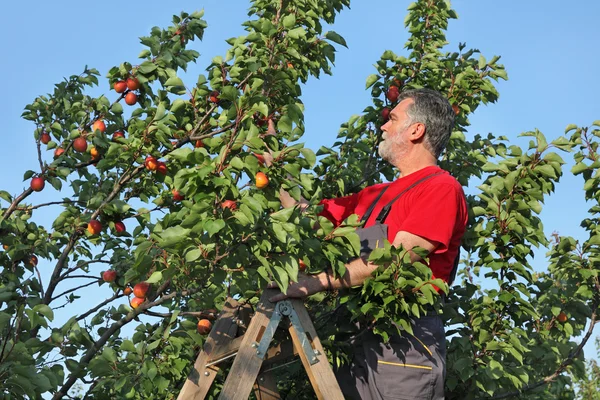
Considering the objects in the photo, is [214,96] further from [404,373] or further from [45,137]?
[404,373]

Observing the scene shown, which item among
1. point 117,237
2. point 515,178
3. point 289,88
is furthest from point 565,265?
point 117,237

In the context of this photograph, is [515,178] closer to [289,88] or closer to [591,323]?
[289,88]

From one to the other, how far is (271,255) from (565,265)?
319cm

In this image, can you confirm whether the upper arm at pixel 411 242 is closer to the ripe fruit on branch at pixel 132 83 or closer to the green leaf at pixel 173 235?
the green leaf at pixel 173 235

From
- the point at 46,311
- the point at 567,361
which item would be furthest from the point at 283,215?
the point at 567,361

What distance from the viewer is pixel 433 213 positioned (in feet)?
12.2

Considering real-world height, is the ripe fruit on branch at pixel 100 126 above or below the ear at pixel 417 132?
above

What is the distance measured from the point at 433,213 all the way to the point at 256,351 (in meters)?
1.14

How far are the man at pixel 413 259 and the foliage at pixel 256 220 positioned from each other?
0.46 ft

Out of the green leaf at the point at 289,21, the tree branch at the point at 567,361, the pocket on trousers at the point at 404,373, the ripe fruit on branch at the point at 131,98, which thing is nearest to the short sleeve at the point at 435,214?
the pocket on trousers at the point at 404,373

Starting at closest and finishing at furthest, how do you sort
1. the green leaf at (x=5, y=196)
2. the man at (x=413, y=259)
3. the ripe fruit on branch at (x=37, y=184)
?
the man at (x=413, y=259), the ripe fruit on branch at (x=37, y=184), the green leaf at (x=5, y=196)

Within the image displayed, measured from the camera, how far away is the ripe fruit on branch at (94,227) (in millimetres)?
4902

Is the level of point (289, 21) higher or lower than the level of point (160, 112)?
higher

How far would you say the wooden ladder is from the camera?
11.1 ft
